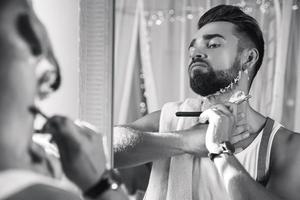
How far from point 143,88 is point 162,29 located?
0.86 feet

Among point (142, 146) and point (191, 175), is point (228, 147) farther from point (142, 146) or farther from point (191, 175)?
point (142, 146)

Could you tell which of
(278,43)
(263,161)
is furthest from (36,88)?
(278,43)

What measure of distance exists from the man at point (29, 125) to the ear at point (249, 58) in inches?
35.7

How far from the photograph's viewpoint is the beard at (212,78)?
1.83 meters

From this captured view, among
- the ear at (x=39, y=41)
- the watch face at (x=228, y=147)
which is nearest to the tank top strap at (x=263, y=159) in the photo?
the watch face at (x=228, y=147)

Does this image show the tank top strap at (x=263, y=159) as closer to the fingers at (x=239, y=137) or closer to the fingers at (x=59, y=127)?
the fingers at (x=239, y=137)

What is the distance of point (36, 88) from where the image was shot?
1087 millimetres

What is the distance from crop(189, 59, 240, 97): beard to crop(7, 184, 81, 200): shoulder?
0.88m

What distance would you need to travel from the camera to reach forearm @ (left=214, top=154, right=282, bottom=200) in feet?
5.58

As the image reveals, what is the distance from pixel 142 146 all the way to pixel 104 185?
0.56 metres

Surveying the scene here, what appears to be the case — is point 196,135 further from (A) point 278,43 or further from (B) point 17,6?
(B) point 17,6

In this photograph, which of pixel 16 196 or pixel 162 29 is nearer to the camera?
pixel 16 196

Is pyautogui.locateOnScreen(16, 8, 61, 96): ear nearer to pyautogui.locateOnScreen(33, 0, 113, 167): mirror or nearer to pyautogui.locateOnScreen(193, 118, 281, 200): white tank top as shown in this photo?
pyautogui.locateOnScreen(33, 0, 113, 167): mirror

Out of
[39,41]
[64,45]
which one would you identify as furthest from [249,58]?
[39,41]
